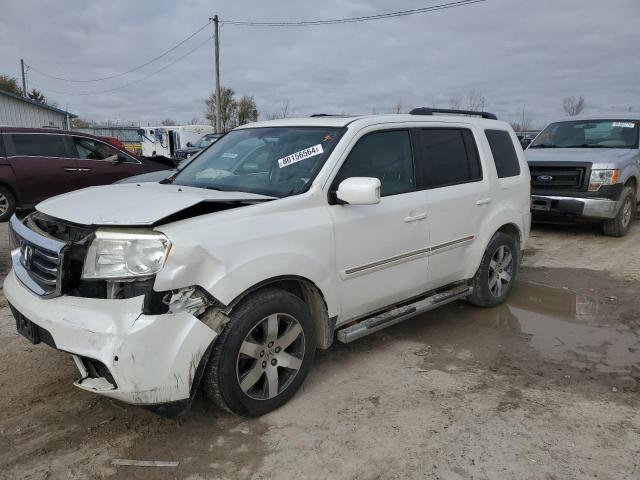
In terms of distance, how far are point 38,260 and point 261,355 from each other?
141 cm

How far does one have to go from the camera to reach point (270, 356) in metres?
3.13

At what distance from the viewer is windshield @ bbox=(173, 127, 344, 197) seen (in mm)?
3496

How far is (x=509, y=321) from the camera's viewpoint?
4.88m

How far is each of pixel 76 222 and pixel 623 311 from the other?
5075mm

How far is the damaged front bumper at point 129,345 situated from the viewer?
2.56m

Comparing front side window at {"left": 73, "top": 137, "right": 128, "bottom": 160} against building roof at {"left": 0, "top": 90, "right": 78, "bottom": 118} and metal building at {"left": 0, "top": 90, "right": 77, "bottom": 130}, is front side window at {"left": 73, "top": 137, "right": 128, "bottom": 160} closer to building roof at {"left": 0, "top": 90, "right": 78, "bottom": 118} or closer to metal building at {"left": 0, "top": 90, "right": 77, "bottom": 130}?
metal building at {"left": 0, "top": 90, "right": 77, "bottom": 130}

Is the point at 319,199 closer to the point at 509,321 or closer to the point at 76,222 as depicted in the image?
the point at 76,222

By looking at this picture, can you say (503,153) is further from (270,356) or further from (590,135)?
(590,135)

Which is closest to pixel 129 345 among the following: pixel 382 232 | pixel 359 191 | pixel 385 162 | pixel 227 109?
pixel 359 191

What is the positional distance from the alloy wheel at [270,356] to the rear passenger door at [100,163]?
26.2 feet

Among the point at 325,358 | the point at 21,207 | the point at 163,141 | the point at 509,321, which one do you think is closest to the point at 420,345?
the point at 325,358

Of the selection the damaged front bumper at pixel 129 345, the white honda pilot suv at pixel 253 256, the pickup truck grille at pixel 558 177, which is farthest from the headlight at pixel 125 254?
the pickup truck grille at pixel 558 177

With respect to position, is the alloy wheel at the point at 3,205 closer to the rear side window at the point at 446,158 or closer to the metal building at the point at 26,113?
the rear side window at the point at 446,158

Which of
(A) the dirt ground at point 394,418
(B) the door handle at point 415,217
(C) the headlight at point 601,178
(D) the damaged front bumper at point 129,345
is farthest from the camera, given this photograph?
(C) the headlight at point 601,178
